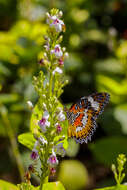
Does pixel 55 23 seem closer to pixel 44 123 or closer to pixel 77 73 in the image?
pixel 44 123

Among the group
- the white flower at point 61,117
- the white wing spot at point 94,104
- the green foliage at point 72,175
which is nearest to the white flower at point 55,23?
the white flower at point 61,117

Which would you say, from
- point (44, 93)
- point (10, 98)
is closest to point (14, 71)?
point (10, 98)

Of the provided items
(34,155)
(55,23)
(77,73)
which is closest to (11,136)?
(77,73)

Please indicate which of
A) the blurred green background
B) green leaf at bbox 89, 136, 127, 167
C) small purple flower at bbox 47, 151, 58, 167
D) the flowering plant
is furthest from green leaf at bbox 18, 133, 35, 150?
green leaf at bbox 89, 136, 127, 167

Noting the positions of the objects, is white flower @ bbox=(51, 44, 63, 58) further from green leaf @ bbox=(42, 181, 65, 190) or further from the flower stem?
the flower stem

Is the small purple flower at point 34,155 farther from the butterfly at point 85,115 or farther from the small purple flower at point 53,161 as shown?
the butterfly at point 85,115

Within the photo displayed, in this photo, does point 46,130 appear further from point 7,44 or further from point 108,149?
point 7,44
